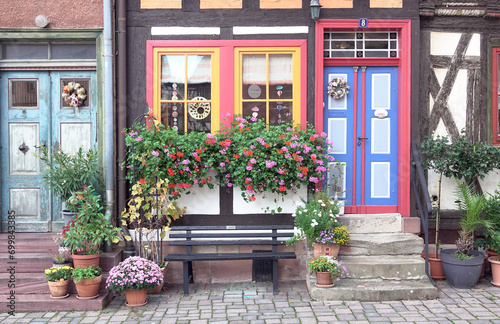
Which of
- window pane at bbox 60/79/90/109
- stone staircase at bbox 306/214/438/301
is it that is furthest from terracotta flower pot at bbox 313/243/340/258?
window pane at bbox 60/79/90/109

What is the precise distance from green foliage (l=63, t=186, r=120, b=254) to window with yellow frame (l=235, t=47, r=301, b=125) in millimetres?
2269

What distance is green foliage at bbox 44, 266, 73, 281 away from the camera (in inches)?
210

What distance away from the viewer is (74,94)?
6574mm

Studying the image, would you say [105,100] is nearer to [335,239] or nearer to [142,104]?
[142,104]

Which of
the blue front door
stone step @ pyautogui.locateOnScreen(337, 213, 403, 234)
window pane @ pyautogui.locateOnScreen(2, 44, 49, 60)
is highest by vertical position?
window pane @ pyautogui.locateOnScreen(2, 44, 49, 60)

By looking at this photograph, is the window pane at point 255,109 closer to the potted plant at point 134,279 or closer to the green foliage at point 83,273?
the potted plant at point 134,279

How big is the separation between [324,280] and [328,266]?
180 mm

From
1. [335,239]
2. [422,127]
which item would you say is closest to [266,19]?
[422,127]

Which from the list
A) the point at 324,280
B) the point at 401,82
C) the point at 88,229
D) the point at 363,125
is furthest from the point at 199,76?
the point at 324,280

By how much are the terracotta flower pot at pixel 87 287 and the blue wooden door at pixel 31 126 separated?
5.22 feet

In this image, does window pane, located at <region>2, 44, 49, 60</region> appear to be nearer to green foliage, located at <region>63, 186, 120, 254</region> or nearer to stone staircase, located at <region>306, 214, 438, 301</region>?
green foliage, located at <region>63, 186, 120, 254</region>

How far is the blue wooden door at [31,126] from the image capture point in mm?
6641

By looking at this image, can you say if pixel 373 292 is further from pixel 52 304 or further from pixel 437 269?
pixel 52 304

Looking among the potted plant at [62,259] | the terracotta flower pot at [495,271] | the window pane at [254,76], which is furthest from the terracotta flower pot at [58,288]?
the terracotta flower pot at [495,271]
